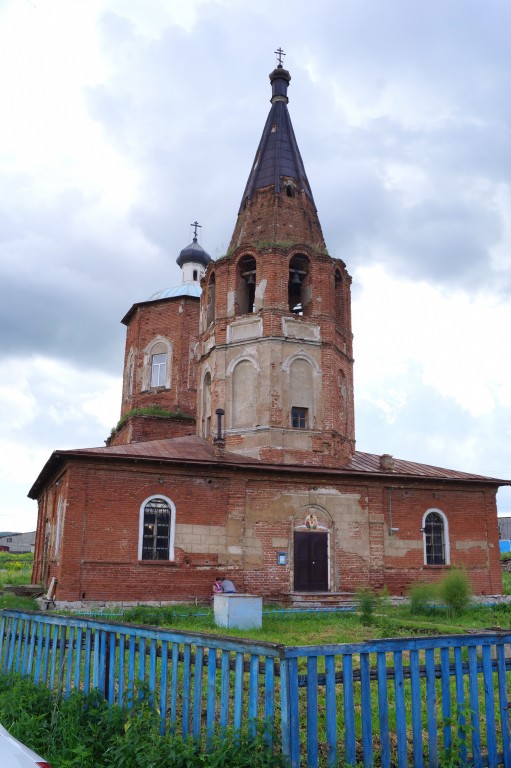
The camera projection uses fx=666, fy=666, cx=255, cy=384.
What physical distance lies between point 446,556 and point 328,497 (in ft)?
14.7

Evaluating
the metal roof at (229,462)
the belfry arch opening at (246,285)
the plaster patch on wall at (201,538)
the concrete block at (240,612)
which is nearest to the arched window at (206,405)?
the metal roof at (229,462)

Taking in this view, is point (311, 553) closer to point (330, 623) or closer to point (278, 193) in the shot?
point (330, 623)

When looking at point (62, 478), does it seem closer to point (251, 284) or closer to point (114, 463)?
point (114, 463)

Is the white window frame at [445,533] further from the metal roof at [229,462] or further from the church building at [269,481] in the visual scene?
the metal roof at [229,462]

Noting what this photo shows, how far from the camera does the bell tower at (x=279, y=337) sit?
21297 mm

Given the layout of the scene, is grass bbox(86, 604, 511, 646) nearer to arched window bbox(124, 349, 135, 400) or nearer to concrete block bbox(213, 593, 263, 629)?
concrete block bbox(213, 593, 263, 629)

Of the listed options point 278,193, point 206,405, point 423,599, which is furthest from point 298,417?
point 278,193

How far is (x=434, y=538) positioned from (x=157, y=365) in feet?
50.4

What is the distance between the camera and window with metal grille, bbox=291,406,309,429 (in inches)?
845

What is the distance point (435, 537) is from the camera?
2145cm

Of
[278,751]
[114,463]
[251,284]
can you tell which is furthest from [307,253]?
[278,751]

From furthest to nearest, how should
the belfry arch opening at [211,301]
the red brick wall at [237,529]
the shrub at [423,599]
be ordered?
the belfry arch opening at [211,301] → the red brick wall at [237,529] → the shrub at [423,599]

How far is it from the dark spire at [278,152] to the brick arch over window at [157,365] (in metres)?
8.61

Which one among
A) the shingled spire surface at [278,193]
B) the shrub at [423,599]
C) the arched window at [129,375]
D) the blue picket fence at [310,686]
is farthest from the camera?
the arched window at [129,375]
